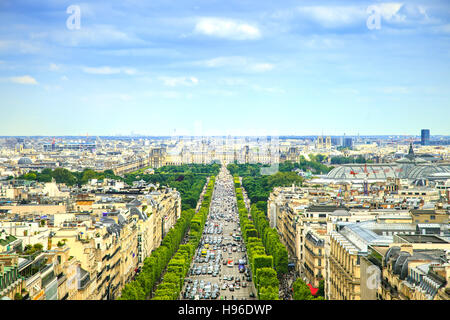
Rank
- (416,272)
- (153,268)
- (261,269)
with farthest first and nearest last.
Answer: (261,269) < (153,268) < (416,272)

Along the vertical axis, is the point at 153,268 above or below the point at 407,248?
below

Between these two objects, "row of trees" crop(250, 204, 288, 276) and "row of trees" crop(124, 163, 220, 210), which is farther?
"row of trees" crop(124, 163, 220, 210)

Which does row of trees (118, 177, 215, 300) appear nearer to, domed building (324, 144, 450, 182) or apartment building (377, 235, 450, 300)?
apartment building (377, 235, 450, 300)

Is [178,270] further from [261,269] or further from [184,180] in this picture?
[184,180]

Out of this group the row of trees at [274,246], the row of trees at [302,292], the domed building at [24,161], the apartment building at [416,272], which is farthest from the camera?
the domed building at [24,161]

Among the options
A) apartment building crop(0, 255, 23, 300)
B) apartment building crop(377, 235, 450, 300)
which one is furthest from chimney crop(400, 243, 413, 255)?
apartment building crop(0, 255, 23, 300)

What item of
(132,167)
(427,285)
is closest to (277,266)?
(427,285)

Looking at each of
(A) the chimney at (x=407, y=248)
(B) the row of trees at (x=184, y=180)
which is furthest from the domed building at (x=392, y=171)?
(A) the chimney at (x=407, y=248)

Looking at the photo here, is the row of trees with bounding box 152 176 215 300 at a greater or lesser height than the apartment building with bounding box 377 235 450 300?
lesser

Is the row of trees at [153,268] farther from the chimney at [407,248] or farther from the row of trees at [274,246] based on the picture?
the chimney at [407,248]

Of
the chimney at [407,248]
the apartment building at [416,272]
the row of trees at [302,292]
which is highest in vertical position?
the chimney at [407,248]

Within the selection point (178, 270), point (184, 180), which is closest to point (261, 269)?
point (178, 270)
